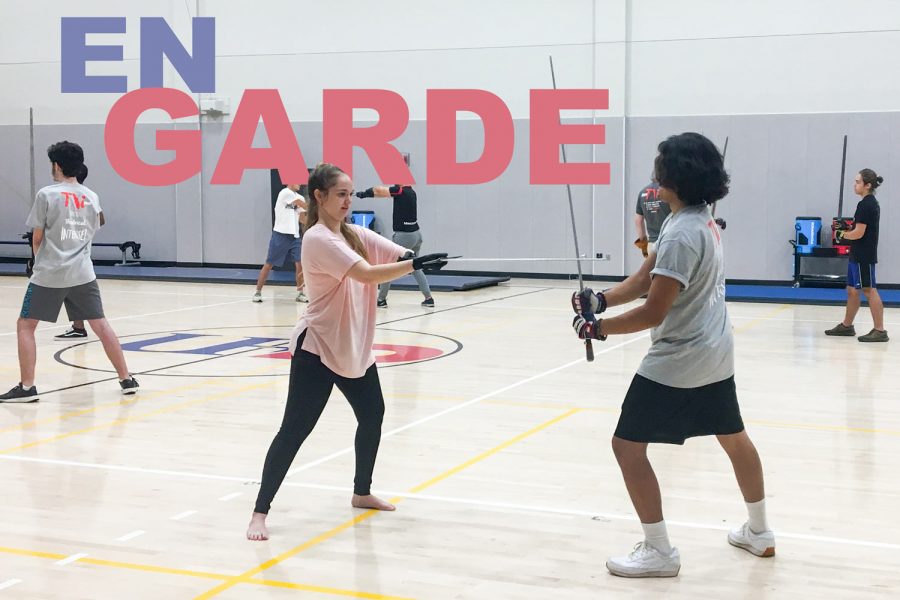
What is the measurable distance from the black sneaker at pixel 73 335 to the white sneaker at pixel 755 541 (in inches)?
336

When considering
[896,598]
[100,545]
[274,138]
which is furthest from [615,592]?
[274,138]

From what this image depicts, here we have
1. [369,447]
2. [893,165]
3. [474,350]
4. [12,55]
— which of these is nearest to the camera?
[369,447]

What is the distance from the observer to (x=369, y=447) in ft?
16.8

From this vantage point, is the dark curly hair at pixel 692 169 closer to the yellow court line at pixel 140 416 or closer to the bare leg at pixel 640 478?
the bare leg at pixel 640 478

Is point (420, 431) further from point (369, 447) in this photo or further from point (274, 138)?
point (274, 138)

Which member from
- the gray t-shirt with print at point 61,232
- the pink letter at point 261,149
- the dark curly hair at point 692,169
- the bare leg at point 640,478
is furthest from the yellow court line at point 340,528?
the pink letter at point 261,149

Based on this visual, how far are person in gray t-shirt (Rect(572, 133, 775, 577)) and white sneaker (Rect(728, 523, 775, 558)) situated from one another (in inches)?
16.0

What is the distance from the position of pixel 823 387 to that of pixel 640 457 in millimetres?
4887

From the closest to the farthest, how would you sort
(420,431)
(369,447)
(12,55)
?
(369,447) < (420,431) < (12,55)

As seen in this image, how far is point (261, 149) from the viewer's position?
2006 centimetres

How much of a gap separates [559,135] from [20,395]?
39.3ft

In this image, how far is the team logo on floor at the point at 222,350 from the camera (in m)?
9.55

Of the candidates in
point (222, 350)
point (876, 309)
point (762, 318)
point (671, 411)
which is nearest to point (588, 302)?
point (671, 411)

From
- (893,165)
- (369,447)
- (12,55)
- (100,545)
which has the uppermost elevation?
(12,55)
